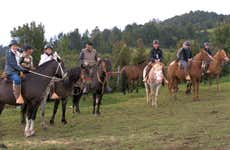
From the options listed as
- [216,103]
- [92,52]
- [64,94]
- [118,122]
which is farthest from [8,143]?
[216,103]

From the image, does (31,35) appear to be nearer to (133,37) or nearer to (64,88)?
(64,88)

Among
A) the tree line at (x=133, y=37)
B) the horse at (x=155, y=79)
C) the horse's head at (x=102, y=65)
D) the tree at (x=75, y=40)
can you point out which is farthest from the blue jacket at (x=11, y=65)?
the tree at (x=75, y=40)

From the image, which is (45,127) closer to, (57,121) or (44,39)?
(57,121)

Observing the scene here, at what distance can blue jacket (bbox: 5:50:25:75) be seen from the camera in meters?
10.5

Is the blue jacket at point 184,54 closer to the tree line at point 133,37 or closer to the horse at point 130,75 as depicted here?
the horse at point 130,75

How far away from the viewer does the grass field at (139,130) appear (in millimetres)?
9312

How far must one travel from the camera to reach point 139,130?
11359mm

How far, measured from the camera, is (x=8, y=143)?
10.3 metres

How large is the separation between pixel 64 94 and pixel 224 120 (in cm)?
533

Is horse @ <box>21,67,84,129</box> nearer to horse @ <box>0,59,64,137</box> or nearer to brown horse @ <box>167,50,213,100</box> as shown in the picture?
horse @ <box>0,59,64,137</box>

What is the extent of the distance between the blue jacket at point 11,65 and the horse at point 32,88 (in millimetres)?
401

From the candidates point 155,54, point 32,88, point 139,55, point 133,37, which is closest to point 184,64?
point 155,54

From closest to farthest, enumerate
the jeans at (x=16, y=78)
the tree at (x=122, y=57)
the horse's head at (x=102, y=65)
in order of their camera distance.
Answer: the jeans at (x=16, y=78) < the horse's head at (x=102, y=65) < the tree at (x=122, y=57)

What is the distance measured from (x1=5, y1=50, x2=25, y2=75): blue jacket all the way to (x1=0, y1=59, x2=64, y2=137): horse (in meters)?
0.40
